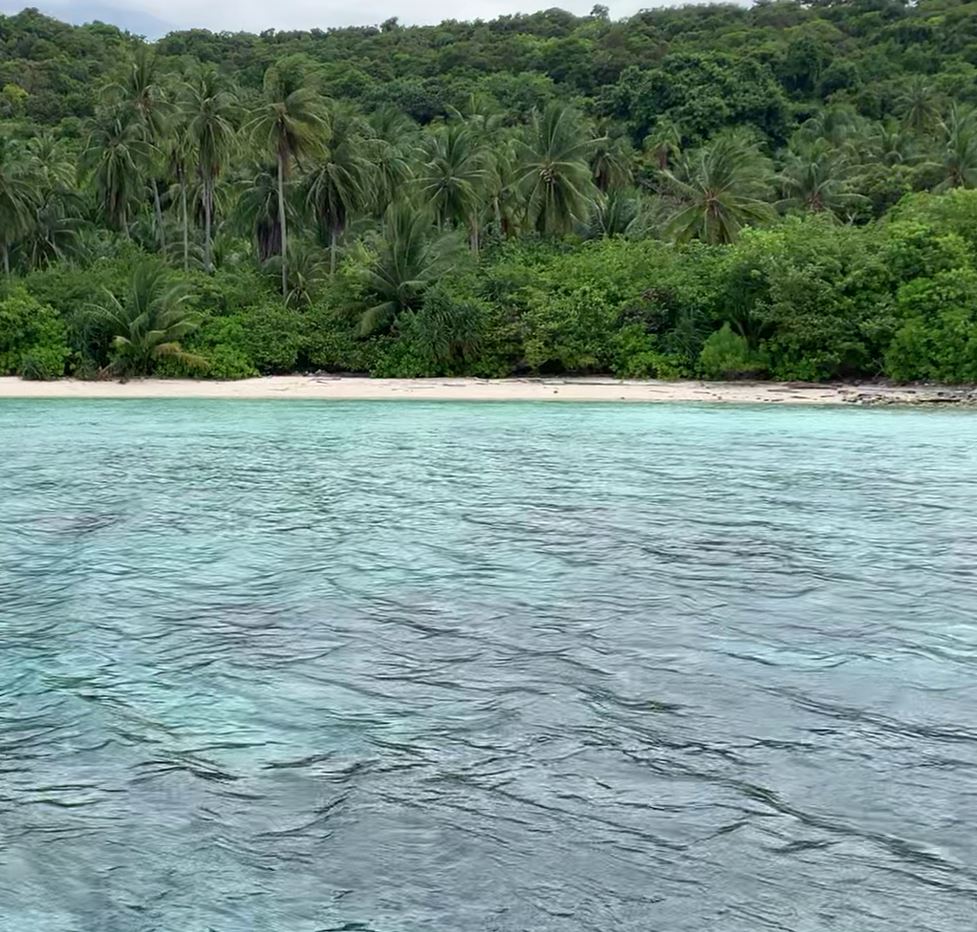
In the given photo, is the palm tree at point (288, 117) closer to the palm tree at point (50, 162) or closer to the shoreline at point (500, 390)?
the shoreline at point (500, 390)

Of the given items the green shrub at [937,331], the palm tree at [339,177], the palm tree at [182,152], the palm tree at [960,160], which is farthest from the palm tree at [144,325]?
the palm tree at [960,160]

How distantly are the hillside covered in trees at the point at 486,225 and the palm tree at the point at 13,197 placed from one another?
0.38 feet

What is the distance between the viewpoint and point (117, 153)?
156 feet

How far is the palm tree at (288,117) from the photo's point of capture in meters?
42.7

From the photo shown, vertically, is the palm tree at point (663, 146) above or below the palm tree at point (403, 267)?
above

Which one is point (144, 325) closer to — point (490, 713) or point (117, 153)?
point (117, 153)

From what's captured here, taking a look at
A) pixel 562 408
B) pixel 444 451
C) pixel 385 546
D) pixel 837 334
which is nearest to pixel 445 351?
pixel 562 408

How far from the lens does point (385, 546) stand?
38.2ft

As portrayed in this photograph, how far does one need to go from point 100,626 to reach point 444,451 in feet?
38.8

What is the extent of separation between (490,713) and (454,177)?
41176 mm

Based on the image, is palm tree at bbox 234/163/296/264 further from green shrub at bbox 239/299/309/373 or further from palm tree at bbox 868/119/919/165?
palm tree at bbox 868/119/919/165

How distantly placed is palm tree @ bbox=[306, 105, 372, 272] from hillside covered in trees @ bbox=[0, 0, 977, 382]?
116 mm

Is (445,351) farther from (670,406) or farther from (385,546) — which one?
(385,546)

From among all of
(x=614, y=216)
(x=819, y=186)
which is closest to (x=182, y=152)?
(x=614, y=216)
